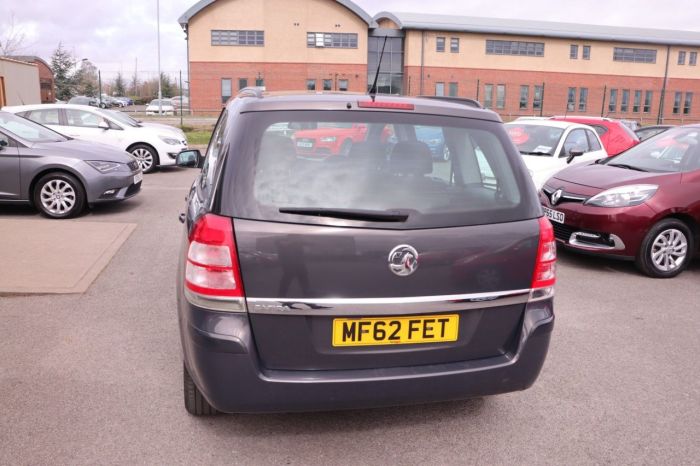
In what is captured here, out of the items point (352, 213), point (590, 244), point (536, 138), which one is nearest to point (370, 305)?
point (352, 213)

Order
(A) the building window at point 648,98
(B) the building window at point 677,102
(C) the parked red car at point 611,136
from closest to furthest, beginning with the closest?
1. (C) the parked red car at point 611,136
2. (A) the building window at point 648,98
3. (B) the building window at point 677,102

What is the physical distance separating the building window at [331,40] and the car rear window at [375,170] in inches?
1922

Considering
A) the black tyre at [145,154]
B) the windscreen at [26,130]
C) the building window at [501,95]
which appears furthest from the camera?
the building window at [501,95]

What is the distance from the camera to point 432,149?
2.95 m

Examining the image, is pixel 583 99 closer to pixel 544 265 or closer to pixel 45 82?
pixel 45 82

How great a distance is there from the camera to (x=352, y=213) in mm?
2582

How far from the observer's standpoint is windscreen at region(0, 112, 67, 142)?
8.35m

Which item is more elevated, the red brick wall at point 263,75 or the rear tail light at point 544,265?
the red brick wall at point 263,75

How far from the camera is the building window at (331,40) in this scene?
4941 cm

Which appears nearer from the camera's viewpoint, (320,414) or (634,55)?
(320,414)

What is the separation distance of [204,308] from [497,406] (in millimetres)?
1775

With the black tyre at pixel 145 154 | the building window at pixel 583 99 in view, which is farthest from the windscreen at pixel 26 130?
the building window at pixel 583 99

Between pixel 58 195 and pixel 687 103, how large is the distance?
2395 inches

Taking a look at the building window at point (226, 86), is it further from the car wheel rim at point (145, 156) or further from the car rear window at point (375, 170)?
the car rear window at point (375, 170)
